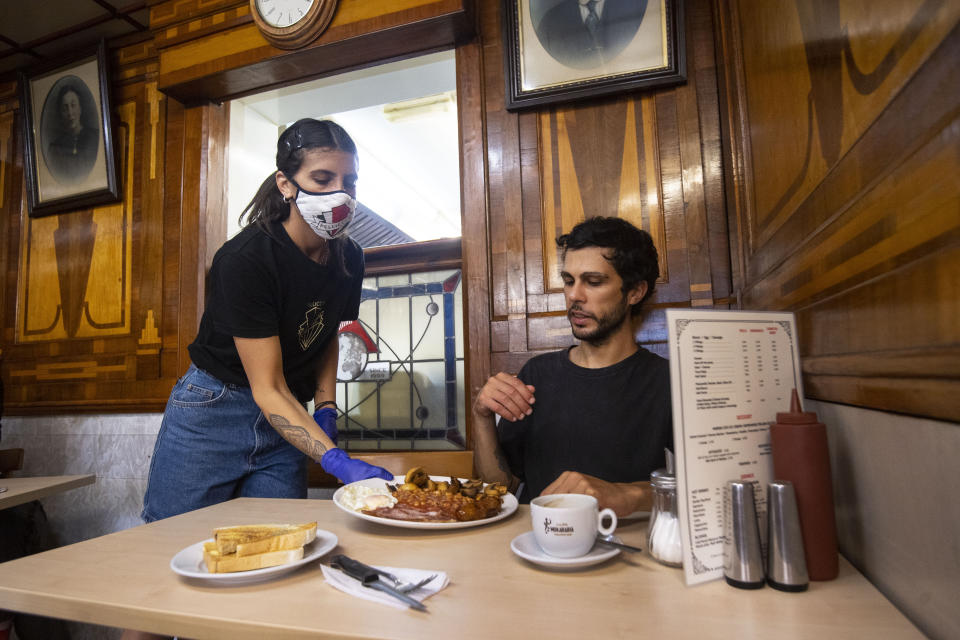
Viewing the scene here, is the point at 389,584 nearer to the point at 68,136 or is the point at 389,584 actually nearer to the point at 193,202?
the point at 193,202

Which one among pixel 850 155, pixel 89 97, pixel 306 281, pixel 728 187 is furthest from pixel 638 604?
pixel 89 97

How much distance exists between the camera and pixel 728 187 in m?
1.84

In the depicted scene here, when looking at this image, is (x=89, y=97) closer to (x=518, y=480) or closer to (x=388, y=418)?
(x=388, y=418)

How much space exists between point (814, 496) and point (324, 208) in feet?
4.62

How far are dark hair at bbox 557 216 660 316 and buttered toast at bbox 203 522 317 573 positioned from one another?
1.16 m

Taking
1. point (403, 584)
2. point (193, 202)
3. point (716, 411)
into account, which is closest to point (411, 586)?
point (403, 584)

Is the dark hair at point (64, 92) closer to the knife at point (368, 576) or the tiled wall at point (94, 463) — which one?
the tiled wall at point (94, 463)

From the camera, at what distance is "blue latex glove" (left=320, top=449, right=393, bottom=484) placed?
127 cm

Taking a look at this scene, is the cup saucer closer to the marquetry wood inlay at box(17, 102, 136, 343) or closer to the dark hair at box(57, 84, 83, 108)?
the marquetry wood inlay at box(17, 102, 136, 343)

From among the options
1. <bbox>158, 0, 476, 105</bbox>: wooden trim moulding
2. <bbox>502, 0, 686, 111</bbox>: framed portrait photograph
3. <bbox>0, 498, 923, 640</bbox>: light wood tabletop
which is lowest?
<bbox>0, 498, 923, 640</bbox>: light wood tabletop

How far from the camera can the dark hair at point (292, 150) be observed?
63.3 inches

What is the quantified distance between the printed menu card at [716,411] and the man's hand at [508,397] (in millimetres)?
550

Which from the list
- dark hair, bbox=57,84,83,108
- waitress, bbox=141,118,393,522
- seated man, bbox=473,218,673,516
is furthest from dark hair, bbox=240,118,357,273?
dark hair, bbox=57,84,83,108

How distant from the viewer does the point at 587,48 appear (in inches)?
78.9
